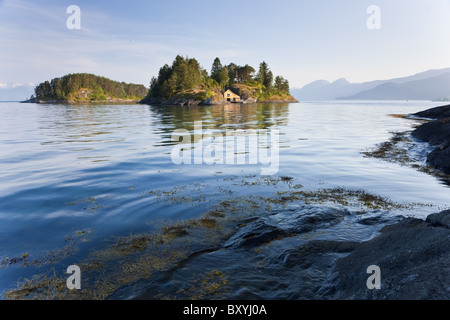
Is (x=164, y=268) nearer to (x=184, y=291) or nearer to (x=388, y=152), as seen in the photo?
(x=184, y=291)

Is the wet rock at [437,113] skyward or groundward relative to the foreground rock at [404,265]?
skyward

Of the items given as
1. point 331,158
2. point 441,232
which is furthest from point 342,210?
point 331,158

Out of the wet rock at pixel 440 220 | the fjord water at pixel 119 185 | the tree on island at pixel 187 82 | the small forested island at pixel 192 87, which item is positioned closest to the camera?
the wet rock at pixel 440 220

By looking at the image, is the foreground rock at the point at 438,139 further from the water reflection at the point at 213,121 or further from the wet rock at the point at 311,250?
the water reflection at the point at 213,121

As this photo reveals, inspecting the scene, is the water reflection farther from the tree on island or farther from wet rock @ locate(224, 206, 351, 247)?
the tree on island

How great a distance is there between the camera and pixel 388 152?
1995 cm

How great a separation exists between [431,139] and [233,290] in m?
26.0

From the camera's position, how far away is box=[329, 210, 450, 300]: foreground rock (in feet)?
12.7

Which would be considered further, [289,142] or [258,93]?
[258,93]

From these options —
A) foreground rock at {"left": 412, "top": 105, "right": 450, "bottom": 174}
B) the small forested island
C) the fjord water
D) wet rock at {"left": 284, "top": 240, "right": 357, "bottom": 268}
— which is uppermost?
the small forested island

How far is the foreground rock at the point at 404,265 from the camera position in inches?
153

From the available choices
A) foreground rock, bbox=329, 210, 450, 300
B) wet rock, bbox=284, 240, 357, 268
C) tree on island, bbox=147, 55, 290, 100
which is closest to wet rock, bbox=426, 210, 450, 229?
foreground rock, bbox=329, 210, 450, 300

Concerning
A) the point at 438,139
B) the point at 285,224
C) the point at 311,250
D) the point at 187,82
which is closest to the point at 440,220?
the point at 311,250

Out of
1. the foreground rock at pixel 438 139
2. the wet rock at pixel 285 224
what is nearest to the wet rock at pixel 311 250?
the wet rock at pixel 285 224
